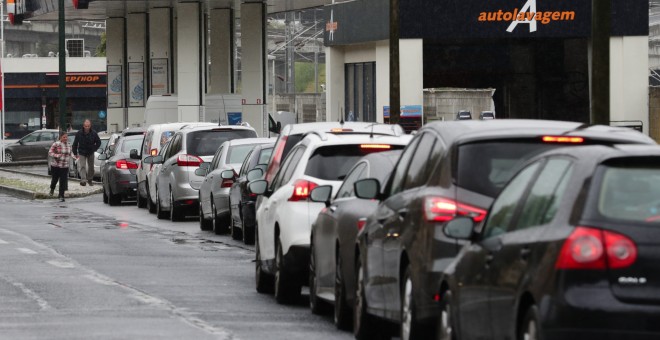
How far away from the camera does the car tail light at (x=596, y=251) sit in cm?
722

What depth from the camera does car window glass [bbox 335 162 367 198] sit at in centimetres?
1335

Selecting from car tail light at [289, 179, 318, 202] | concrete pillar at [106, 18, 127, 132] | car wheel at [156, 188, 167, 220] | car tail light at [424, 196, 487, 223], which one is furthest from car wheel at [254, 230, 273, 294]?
concrete pillar at [106, 18, 127, 132]

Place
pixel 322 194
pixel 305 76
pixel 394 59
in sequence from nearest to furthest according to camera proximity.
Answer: pixel 322 194 → pixel 394 59 → pixel 305 76

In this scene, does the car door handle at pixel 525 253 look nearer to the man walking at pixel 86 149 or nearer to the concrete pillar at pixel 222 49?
the man walking at pixel 86 149

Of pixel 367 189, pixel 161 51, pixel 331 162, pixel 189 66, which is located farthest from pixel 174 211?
pixel 161 51

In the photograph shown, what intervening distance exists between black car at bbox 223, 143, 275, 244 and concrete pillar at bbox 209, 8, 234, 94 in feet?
115

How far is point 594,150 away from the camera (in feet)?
25.8

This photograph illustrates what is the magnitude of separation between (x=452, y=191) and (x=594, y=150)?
7.24ft

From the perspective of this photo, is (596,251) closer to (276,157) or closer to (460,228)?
(460,228)

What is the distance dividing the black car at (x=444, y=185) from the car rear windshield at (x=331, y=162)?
13.7 ft

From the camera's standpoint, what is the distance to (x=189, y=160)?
29422mm

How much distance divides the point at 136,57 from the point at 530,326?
6077cm

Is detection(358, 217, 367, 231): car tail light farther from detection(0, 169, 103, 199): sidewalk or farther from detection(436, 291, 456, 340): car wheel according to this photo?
detection(0, 169, 103, 199): sidewalk

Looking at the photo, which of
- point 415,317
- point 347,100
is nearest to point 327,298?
point 415,317
